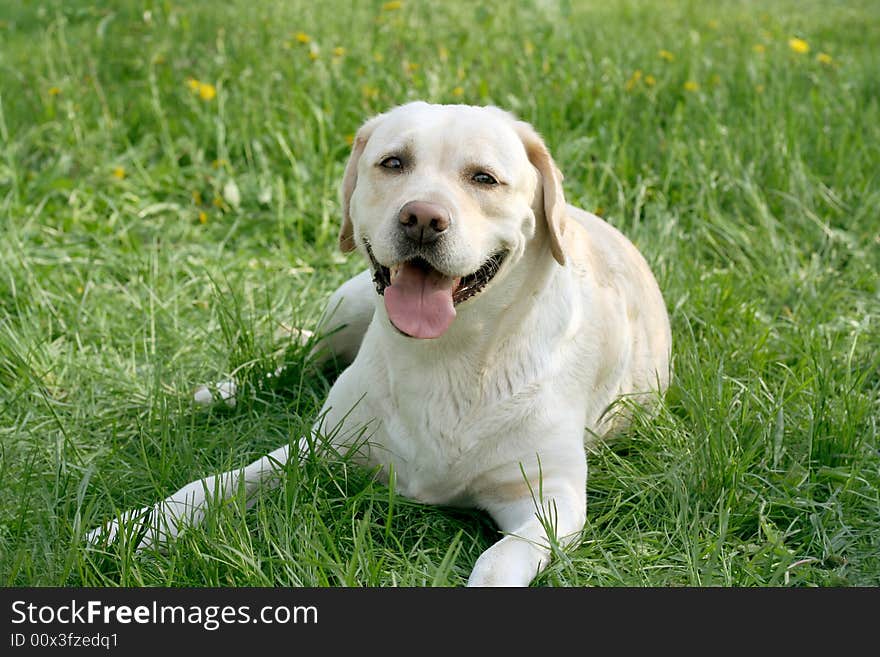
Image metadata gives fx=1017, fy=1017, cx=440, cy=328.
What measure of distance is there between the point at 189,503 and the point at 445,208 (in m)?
1.03

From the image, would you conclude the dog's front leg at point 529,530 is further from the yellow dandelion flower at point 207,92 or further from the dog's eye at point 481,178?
the yellow dandelion flower at point 207,92

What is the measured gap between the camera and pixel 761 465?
2.96 m

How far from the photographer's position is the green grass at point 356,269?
8.75ft

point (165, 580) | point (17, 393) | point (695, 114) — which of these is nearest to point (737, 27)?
point (695, 114)

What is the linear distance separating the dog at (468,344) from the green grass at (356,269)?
0.39ft

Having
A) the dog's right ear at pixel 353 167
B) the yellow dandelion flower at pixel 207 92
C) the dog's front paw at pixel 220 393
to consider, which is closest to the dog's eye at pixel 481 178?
the dog's right ear at pixel 353 167

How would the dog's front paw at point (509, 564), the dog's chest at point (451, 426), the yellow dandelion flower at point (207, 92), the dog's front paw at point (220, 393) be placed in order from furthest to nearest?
the yellow dandelion flower at point (207, 92) → the dog's front paw at point (220, 393) → the dog's chest at point (451, 426) → the dog's front paw at point (509, 564)

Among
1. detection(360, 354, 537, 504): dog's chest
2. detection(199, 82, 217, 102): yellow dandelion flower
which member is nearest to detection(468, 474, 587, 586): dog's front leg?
detection(360, 354, 537, 504): dog's chest

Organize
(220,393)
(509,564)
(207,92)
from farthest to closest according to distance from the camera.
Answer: (207,92) → (220,393) → (509,564)

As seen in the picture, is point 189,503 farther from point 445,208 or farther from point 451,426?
point 445,208

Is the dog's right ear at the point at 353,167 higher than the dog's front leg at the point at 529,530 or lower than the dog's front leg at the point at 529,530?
higher

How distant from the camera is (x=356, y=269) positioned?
445 centimetres

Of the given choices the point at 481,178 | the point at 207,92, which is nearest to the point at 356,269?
the point at 207,92

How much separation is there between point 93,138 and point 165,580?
10.9ft
